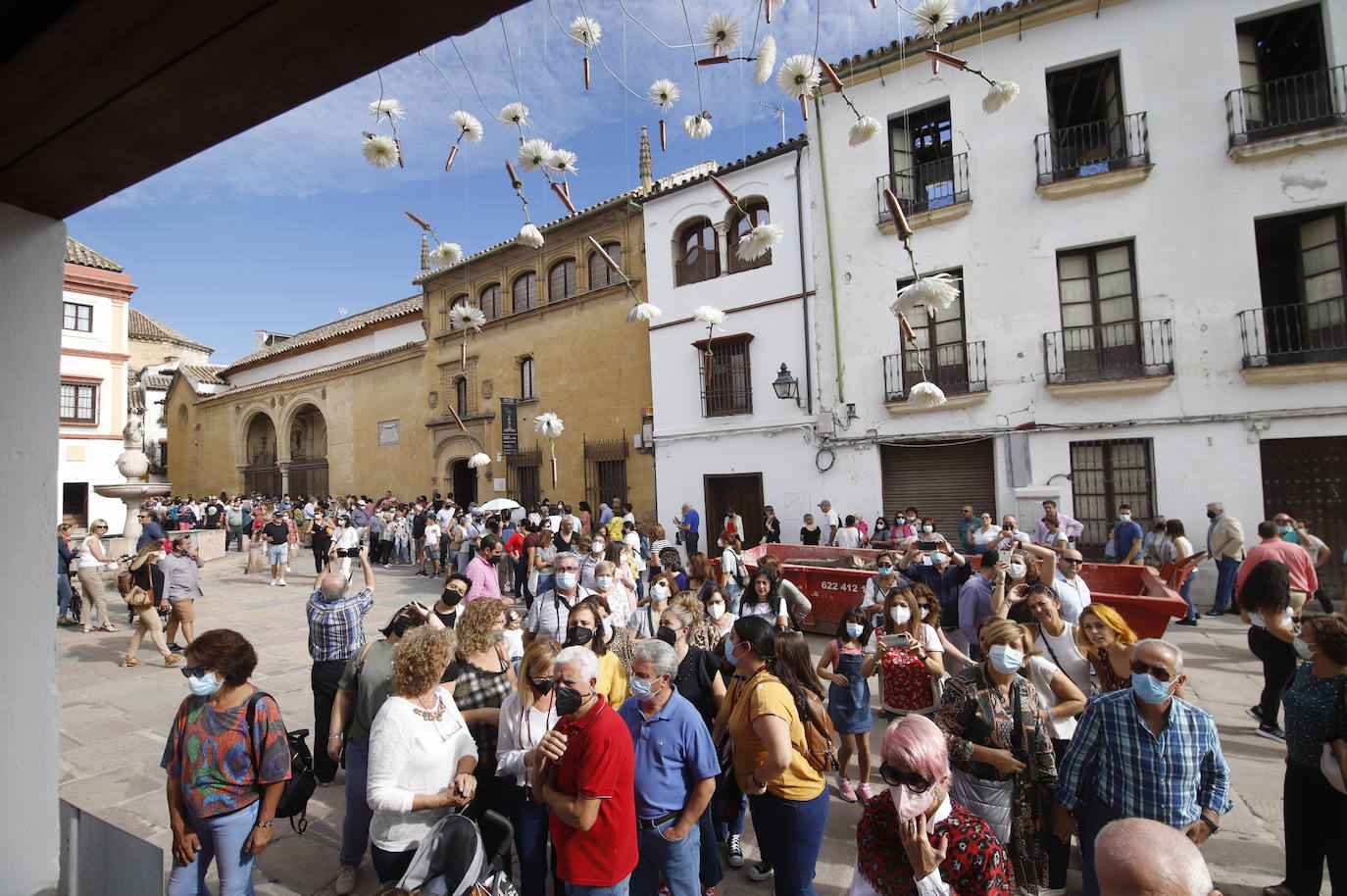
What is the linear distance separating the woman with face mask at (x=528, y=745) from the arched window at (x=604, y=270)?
662 inches

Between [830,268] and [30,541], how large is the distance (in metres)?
14.8

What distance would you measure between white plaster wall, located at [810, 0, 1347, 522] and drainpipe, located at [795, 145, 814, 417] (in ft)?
3.41

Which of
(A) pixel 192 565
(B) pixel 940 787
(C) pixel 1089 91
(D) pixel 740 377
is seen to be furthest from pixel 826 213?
(B) pixel 940 787

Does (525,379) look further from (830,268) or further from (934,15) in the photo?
(934,15)

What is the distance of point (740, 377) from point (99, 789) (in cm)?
1362

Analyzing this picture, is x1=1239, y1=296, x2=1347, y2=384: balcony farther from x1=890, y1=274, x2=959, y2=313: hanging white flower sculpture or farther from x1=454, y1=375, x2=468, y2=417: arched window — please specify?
x1=454, y1=375, x2=468, y2=417: arched window

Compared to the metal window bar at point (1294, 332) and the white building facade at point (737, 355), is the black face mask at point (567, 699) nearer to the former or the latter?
the white building facade at point (737, 355)

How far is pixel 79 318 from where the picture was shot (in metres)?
23.9

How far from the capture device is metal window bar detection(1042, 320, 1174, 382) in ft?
38.4

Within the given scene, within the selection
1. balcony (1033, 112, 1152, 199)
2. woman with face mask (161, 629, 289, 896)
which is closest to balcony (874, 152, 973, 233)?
balcony (1033, 112, 1152, 199)

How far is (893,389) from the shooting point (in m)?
14.0

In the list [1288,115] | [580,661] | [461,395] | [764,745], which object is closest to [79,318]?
[461,395]

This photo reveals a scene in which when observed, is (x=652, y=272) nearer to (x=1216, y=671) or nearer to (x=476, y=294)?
(x=476, y=294)

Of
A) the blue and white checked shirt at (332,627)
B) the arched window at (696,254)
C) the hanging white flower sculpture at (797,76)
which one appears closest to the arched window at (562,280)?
the arched window at (696,254)
